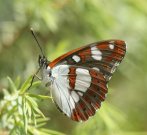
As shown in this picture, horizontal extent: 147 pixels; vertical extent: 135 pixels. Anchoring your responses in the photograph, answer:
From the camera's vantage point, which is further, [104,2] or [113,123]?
[104,2]

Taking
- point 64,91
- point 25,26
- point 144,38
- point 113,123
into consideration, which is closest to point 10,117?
point 64,91

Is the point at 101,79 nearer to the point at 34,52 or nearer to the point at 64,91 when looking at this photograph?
the point at 64,91

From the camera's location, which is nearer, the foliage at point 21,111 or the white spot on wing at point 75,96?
the foliage at point 21,111

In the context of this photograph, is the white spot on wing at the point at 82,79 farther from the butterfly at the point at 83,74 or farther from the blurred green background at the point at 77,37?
the blurred green background at the point at 77,37

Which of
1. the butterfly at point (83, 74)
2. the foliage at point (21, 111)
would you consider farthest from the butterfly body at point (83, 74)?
the foliage at point (21, 111)

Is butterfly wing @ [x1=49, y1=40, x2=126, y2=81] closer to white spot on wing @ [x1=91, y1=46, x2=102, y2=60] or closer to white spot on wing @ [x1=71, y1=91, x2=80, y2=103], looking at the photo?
white spot on wing @ [x1=91, y1=46, x2=102, y2=60]

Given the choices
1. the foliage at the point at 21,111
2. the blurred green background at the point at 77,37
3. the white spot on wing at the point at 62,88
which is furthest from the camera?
the blurred green background at the point at 77,37

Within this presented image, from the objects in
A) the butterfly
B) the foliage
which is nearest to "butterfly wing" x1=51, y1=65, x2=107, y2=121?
the butterfly
